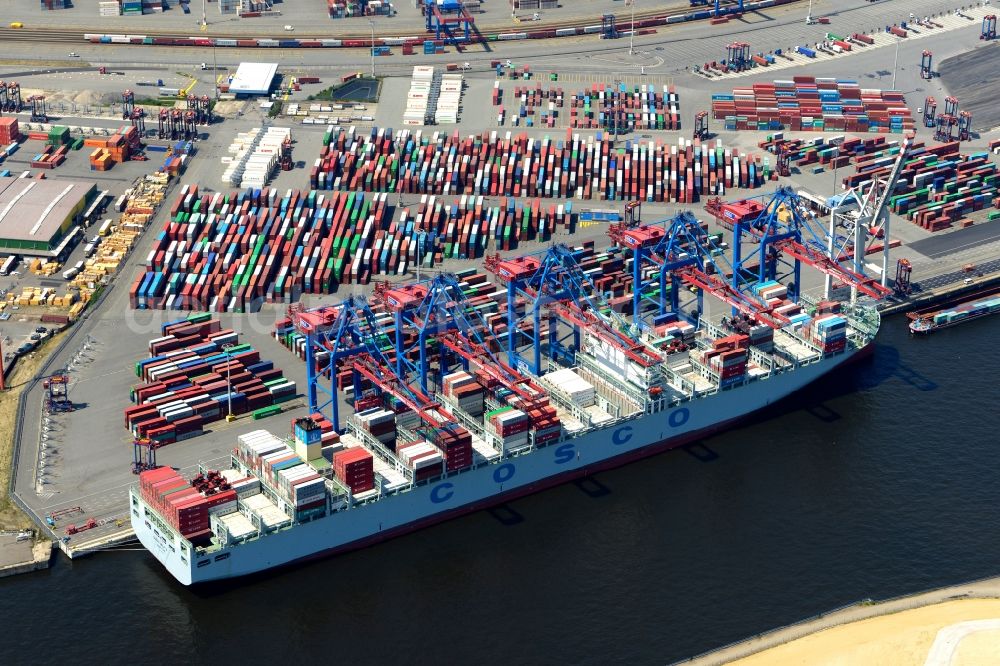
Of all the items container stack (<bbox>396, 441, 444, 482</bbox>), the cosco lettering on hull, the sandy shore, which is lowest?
the sandy shore

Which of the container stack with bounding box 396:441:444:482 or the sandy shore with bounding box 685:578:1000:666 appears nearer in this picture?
the sandy shore with bounding box 685:578:1000:666

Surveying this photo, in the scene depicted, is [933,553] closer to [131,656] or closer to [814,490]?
[814,490]

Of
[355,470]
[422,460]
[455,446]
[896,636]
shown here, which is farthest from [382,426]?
[896,636]

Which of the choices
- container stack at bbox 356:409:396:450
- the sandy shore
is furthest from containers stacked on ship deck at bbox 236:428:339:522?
the sandy shore

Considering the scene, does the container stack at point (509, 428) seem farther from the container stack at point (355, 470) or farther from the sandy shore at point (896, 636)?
the sandy shore at point (896, 636)

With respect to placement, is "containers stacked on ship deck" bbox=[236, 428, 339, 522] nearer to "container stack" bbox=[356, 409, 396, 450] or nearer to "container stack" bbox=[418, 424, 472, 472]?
"container stack" bbox=[356, 409, 396, 450]

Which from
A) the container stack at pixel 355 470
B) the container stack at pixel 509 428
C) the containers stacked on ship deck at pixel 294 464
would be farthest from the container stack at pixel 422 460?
the containers stacked on ship deck at pixel 294 464

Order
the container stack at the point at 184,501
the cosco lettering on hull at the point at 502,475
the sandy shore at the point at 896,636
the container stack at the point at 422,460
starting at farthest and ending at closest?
the cosco lettering on hull at the point at 502,475 < the container stack at the point at 422,460 < the container stack at the point at 184,501 < the sandy shore at the point at 896,636

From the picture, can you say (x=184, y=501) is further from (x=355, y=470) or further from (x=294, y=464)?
(x=355, y=470)
